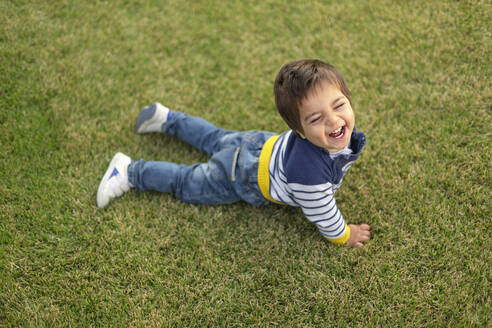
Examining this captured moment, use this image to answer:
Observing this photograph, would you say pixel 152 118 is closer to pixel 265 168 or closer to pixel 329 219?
pixel 265 168

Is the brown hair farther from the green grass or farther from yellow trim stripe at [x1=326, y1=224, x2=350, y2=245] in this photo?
the green grass

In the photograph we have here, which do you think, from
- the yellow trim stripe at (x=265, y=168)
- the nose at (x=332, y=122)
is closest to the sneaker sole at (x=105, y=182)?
the yellow trim stripe at (x=265, y=168)

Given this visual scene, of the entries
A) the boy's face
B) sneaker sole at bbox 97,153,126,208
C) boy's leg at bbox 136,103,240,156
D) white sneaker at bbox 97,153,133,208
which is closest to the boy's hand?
the boy's face

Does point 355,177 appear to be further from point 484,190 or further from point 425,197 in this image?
point 484,190

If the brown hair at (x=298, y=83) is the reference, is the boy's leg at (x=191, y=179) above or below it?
below

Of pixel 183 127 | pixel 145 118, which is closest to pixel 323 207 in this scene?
pixel 183 127

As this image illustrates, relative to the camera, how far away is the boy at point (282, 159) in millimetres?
1829

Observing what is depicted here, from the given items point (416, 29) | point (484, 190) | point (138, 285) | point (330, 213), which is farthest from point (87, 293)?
point (416, 29)

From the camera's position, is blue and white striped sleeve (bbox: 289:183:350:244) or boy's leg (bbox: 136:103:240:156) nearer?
blue and white striped sleeve (bbox: 289:183:350:244)

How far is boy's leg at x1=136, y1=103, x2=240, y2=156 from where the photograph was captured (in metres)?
2.74


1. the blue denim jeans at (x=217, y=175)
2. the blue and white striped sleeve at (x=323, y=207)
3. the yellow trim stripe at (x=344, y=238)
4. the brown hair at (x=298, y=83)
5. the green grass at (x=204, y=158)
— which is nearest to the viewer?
the brown hair at (x=298, y=83)

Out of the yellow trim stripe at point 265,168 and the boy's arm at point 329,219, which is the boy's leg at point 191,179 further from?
the boy's arm at point 329,219

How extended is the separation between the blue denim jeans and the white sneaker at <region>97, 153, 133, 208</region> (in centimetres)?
6

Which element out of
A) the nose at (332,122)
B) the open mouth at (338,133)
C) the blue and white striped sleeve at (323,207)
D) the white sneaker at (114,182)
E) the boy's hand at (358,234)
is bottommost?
the boy's hand at (358,234)
